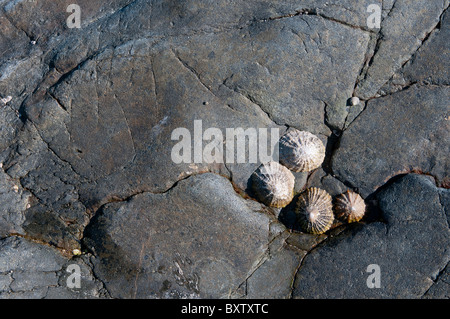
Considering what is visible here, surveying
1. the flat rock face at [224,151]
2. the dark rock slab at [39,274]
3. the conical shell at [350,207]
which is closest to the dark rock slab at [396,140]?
the flat rock face at [224,151]

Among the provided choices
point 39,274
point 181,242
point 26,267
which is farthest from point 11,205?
point 181,242

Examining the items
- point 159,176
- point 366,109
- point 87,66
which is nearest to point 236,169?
point 159,176

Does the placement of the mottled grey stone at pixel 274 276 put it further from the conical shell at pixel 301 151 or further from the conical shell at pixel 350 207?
the conical shell at pixel 301 151

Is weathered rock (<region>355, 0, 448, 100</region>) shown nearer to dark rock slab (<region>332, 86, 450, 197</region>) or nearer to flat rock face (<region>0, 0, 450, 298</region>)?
flat rock face (<region>0, 0, 450, 298</region>)

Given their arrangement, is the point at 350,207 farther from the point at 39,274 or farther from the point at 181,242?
the point at 39,274
